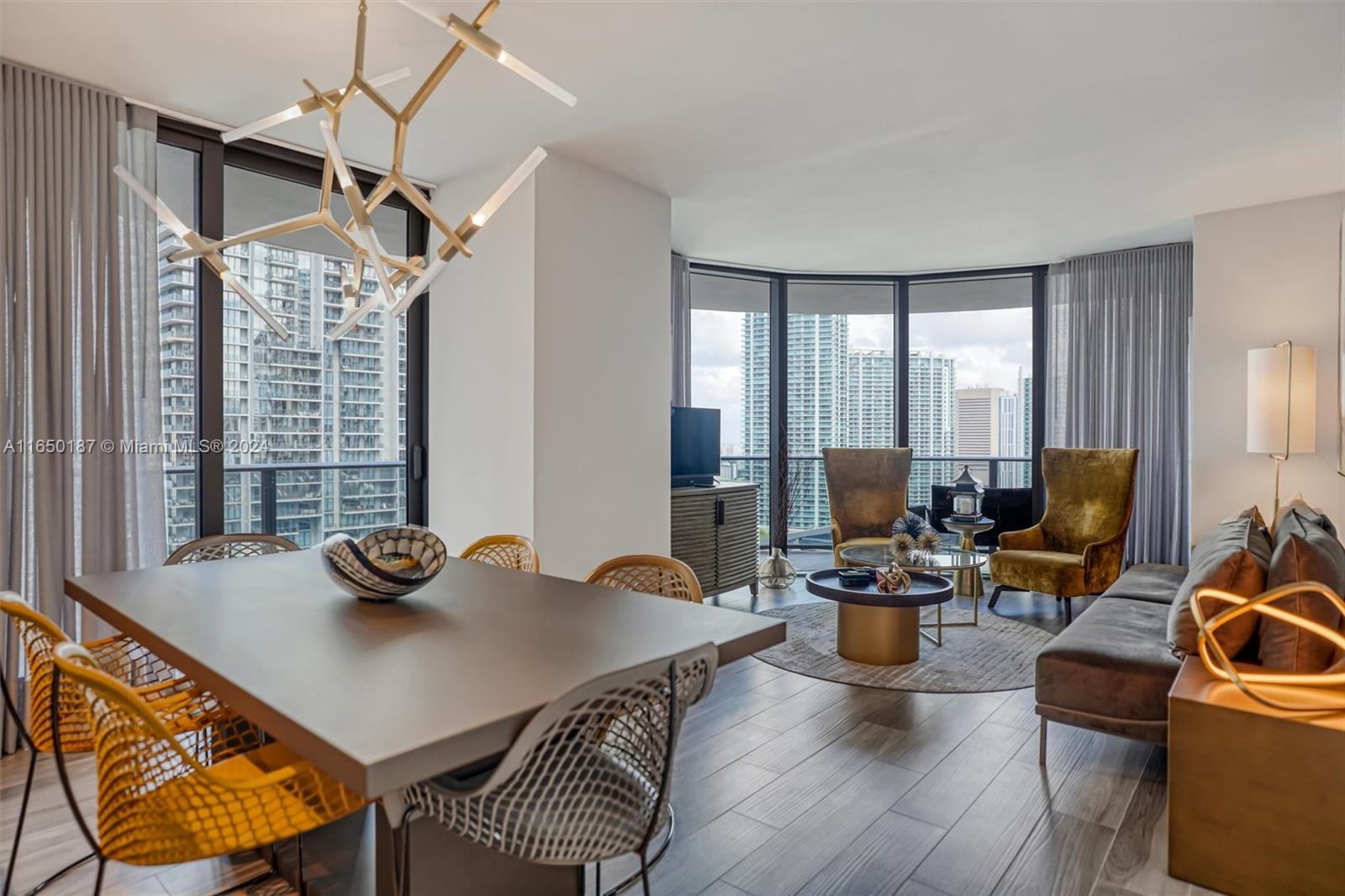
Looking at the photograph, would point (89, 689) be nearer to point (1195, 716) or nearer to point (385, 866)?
point (385, 866)

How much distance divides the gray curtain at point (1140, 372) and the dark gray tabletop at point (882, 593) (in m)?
2.60

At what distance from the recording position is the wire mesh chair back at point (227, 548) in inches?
109

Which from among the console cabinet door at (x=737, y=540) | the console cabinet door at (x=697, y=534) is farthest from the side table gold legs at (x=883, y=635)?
the console cabinet door at (x=737, y=540)

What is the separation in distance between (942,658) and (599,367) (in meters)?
2.34

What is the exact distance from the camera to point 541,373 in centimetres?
371

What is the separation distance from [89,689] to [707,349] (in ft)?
17.6

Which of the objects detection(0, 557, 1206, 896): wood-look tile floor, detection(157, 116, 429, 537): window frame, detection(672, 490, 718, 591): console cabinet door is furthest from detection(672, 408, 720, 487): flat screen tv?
detection(157, 116, 429, 537): window frame

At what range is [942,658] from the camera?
3.92m

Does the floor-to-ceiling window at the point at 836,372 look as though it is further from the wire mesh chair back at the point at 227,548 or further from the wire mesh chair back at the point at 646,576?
the wire mesh chair back at the point at 227,548

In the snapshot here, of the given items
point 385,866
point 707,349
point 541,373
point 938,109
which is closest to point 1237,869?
point 385,866

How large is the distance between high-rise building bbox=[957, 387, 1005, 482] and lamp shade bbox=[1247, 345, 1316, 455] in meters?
2.47

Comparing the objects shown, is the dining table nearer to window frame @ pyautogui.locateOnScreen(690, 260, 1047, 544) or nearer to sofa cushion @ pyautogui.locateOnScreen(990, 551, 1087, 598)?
sofa cushion @ pyautogui.locateOnScreen(990, 551, 1087, 598)

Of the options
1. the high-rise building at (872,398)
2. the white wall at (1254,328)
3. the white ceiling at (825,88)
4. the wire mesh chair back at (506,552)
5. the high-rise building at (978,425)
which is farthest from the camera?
the high-rise building at (872,398)

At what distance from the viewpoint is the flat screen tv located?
507 cm
